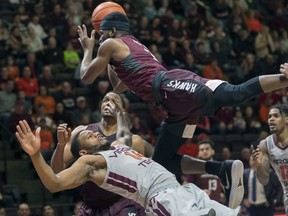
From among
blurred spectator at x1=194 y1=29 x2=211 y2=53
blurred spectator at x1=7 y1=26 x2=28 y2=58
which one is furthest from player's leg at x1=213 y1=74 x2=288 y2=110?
blurred spectator at x1=194 y1=29 x2=211 y2=53

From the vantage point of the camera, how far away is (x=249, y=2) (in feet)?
74.6

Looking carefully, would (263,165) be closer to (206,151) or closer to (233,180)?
(233,180)

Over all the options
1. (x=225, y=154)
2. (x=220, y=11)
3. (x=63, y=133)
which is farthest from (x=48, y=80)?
(x=63, y=133)

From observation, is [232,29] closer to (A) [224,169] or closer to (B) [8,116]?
(B) [8,116]

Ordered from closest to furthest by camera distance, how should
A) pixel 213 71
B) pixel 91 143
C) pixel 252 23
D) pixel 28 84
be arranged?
pixel 91 143 → pixel 28 84 → pixel 213 71 → pixel 252 23

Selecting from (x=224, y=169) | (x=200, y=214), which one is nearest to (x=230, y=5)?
(x=224, y=169)

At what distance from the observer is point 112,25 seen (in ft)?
30.0

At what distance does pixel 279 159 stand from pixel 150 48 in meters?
8.29

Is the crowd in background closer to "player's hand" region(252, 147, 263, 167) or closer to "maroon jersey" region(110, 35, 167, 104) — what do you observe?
"player's hand" region(252, 147, 263, 167)

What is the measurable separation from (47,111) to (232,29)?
627 cm

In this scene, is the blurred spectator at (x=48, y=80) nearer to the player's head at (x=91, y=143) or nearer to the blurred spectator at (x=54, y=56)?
the blurred spectator at (x=54, y=56)

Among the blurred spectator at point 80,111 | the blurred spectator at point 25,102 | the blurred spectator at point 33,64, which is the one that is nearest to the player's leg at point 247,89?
the blurred spectator at point 80,111

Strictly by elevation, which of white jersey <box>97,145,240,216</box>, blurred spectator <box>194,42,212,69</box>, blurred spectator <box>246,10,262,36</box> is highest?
white jersey <box>97,145,240,216</box>

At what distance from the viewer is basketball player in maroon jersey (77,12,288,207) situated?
8719 millimetres
